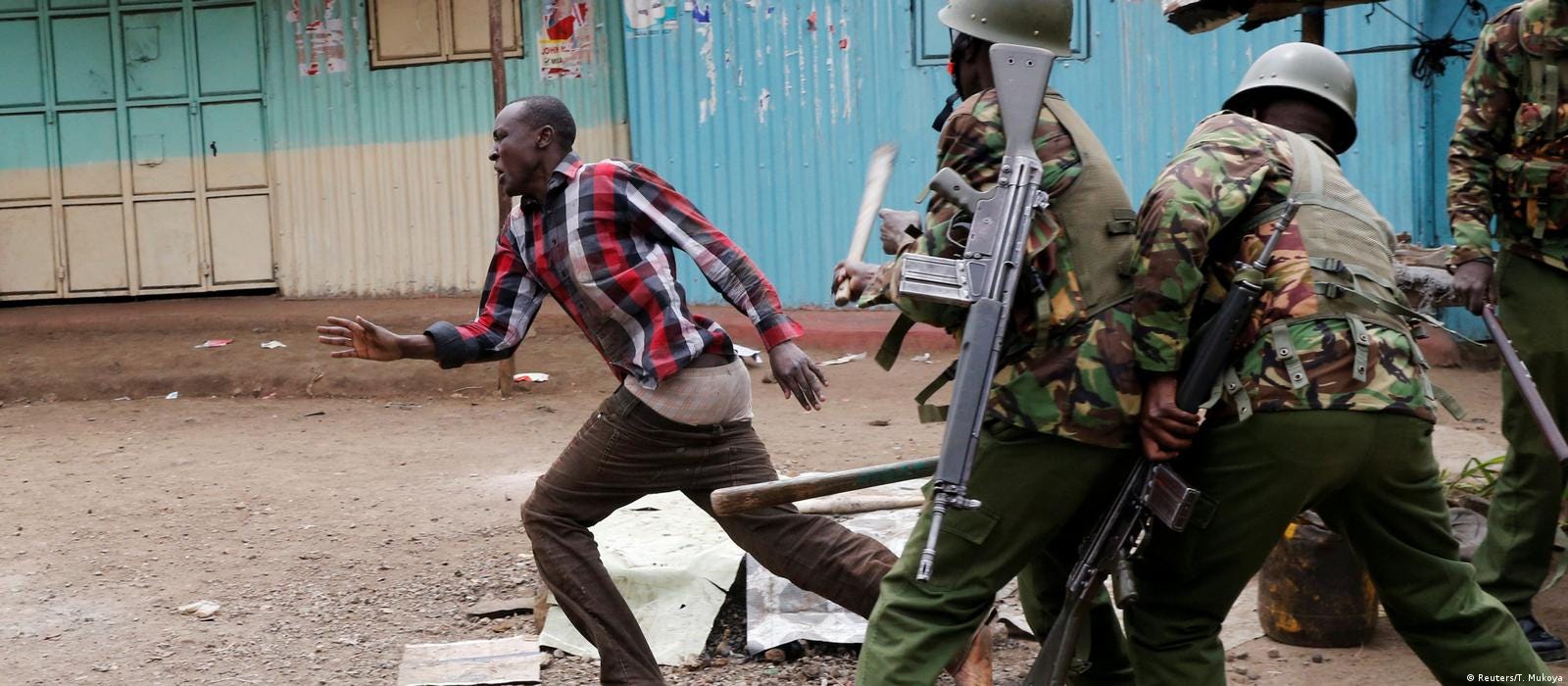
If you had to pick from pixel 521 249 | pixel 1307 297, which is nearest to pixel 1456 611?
pixel 1307 297

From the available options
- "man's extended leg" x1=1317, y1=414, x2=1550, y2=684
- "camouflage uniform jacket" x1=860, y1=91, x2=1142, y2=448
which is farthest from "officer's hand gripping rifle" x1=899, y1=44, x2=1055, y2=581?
"man's extended leg" x1=1317, y1=414, x2=1550, y2=684

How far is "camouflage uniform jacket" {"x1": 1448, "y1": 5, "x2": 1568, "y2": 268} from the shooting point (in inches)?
152

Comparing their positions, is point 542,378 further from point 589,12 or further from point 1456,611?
point 1456,611

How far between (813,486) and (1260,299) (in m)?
1.03

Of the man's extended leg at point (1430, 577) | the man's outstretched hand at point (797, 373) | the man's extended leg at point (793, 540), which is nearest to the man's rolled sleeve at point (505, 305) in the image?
the man's extended leg at point (793, 540)

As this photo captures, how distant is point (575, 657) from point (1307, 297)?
239 centimetres

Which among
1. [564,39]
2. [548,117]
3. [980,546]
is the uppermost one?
[564,39]

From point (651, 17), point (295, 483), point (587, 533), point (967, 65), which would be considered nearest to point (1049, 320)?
point (967, 65)

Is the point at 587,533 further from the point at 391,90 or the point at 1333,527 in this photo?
the point at 391,90

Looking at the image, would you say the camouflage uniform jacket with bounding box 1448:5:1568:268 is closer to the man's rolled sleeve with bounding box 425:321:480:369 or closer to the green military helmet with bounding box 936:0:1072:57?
the green military helmet with bounding box 936:0:1072:57

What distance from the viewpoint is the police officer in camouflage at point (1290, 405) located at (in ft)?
8.86

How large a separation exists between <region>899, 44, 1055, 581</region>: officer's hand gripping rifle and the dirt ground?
1.49 m

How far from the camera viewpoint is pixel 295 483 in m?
6.56

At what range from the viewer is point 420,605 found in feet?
15.8
